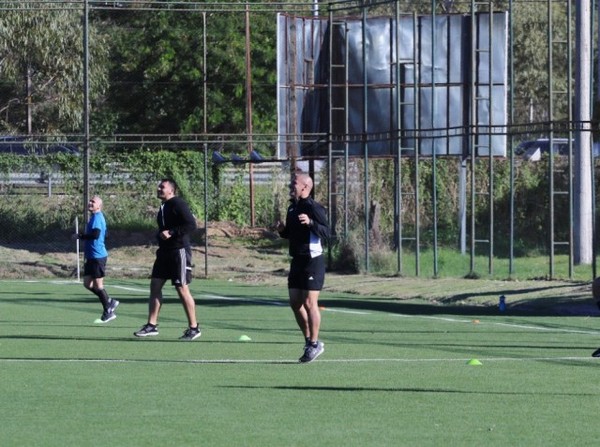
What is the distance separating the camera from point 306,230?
14.2 meters

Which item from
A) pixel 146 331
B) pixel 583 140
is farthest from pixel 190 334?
pixel 583 140

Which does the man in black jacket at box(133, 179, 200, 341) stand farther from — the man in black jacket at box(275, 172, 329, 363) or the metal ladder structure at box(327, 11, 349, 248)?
the metal ladder structure at box(327, 11, 349, 248)

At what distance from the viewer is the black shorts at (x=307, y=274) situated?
46.5ft

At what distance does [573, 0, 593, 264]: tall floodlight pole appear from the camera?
29344 mm

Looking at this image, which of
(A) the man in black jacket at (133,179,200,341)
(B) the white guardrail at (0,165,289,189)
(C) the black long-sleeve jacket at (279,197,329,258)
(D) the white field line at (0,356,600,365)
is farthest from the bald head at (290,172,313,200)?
(B) the white guardrail at (0,165,289,189)

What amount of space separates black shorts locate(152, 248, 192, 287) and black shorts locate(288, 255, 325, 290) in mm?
2708

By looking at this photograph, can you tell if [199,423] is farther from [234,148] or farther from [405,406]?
[234,148]

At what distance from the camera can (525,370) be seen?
44.4 feet

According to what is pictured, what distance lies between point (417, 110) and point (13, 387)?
2089 cm

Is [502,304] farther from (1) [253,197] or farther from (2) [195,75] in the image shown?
(2) [195,75]

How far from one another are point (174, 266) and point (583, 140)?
51.6 feet

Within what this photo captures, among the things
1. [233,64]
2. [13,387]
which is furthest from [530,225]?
[13,387]

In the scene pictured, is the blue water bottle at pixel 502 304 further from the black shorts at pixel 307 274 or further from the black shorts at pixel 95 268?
the black shorts at pixel 307 274

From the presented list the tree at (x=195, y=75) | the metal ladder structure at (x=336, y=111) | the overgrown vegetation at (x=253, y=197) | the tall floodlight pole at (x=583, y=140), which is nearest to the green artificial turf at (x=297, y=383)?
the tall floodlight pole at (x=583, y=140)
